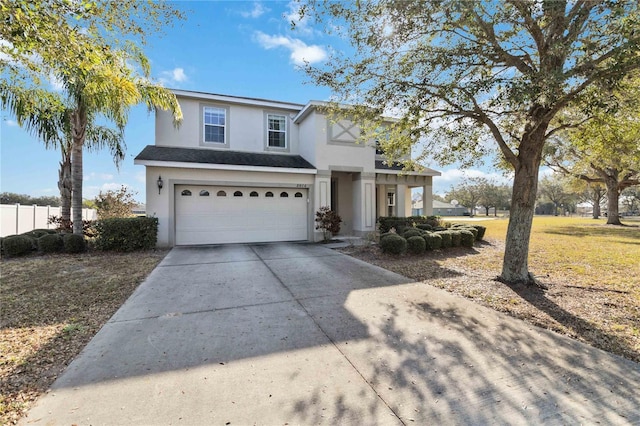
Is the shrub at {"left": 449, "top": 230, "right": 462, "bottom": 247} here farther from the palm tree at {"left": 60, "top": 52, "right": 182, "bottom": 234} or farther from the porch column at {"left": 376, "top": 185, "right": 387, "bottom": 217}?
the palm tree at {"left": 60, "top": 52, "right": 182, "bottom": 234}

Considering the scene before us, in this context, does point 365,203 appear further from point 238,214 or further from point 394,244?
point 238,214

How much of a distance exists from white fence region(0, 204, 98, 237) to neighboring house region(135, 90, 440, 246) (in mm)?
7038

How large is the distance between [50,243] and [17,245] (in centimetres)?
70

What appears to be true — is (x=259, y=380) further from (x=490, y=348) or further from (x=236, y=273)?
(x=236, y=273)

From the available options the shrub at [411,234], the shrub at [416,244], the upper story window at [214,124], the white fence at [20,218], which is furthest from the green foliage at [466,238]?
the white fence at [20,218]

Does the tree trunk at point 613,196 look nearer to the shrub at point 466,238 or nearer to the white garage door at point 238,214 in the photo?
the shrub at point 466,238

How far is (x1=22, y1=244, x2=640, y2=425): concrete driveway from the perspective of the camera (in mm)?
2375

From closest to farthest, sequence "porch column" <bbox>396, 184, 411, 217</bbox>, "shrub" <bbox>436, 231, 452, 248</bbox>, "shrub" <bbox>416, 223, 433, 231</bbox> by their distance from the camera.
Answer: "shrub" <bbox>436, 231, 452, 248</bbox> → "shrub" <bbox>416, 223, 433, 231</bbox> → "porch column" <bbox>396, 184, 411, 217</bbox>

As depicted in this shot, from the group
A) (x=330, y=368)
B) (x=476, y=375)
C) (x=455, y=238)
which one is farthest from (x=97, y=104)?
(x=455, y=238)

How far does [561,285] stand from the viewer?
606 cm

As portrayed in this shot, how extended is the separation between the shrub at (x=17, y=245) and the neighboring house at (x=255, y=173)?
132 inches

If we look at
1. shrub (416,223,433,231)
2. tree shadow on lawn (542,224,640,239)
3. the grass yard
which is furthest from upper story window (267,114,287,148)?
tree shadow on lawn (542,224,640,239)

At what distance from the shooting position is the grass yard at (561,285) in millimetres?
4074

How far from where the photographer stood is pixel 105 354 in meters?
3.23
